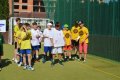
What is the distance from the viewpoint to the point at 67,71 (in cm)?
1565

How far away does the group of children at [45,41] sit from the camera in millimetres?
16266

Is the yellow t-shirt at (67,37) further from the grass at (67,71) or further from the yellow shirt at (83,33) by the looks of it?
the grass at (67,71)

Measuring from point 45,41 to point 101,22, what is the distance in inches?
190

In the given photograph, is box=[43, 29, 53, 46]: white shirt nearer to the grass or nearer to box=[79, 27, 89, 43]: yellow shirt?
the grass

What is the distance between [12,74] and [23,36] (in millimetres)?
1862

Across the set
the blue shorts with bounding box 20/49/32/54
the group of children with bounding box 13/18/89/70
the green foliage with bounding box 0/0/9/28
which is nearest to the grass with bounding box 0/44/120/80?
the group of children with bounding box 13/18/89/70

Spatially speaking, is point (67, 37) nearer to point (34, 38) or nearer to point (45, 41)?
point (45, 41)

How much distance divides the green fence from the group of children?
1.55 metres

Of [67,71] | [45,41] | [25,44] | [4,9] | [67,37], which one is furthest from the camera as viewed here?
[4,9]

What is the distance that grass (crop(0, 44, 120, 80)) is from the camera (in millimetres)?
14242

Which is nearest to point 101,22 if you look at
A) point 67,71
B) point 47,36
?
point 47,36

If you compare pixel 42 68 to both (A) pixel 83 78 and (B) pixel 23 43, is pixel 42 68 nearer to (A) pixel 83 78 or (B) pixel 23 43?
(B) pixel 23 43

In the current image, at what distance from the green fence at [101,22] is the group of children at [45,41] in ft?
5.07

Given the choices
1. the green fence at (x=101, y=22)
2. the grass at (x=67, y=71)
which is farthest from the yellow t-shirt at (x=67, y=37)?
the green fence at (x=101, y=22)
